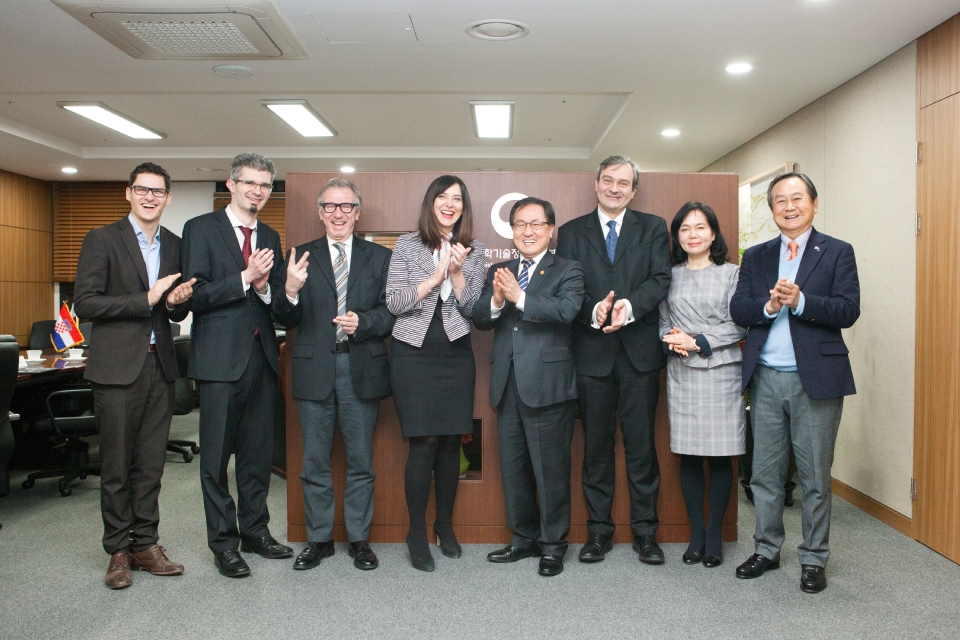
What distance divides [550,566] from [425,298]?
139 centimetres

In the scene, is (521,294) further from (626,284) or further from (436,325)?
(626,284)

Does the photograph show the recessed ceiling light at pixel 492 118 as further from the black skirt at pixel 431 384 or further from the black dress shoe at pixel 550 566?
the black dress shoe at pixel 550 566

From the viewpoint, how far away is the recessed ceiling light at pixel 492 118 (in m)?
6.32

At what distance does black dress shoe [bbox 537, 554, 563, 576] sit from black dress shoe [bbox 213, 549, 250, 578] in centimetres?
138

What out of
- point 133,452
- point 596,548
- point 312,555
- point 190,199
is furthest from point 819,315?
point 190,199

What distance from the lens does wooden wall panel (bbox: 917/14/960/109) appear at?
3793 mm

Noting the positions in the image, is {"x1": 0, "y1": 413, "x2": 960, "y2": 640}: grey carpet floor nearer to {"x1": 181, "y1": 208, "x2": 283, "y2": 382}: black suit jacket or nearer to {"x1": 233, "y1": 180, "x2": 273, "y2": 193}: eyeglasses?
{"x1": 181, "y1": 208, "x2": 283, "y2": 382}: black suit jacket

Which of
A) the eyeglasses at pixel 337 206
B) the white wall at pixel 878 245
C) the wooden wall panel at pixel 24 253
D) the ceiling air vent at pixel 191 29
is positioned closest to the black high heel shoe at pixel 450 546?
the eyeglasses at pixel 337 206

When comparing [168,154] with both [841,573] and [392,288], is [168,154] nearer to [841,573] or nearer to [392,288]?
[392,288]

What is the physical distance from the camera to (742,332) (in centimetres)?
332

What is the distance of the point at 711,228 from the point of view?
3348 millimetres

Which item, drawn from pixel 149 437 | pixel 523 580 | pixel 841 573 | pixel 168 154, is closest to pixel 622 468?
pixel 523 580

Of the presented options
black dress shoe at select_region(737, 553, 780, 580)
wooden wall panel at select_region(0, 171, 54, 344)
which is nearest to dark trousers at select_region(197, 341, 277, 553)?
black dress shoe at select_region(737, 553, 780, 580)

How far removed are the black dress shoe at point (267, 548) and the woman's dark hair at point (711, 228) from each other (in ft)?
8.12
